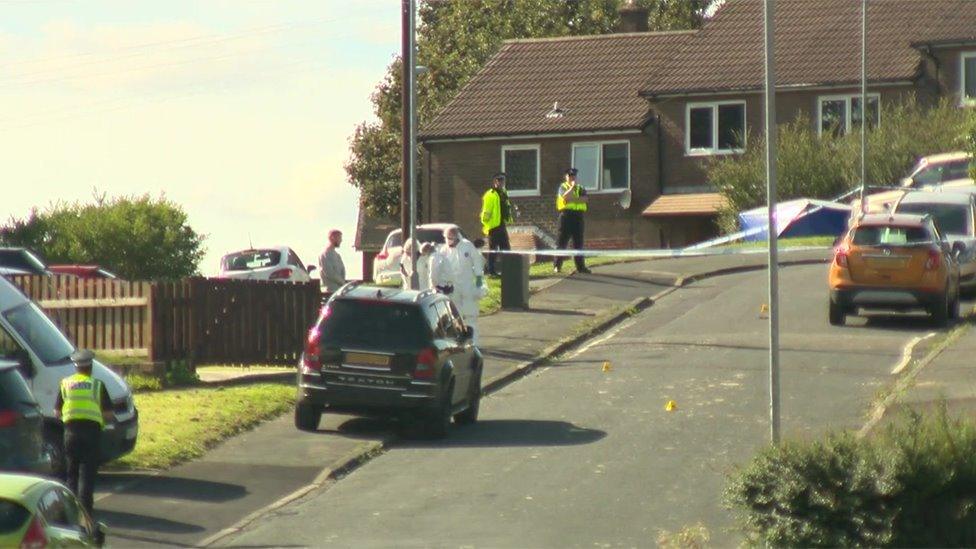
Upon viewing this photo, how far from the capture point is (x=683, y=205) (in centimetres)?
5662

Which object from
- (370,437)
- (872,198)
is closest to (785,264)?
(872,198)

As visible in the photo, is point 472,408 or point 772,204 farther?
point 472,408

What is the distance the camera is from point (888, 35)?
188 ft

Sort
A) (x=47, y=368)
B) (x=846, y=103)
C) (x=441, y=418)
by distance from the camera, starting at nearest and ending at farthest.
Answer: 1. (x=47, y=368)
2. (x=441, y=418)
3. (x=846, y=103)

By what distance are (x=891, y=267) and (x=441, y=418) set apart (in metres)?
10.4

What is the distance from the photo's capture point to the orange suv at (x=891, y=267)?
28.8 metres

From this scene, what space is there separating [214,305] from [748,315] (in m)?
9.60

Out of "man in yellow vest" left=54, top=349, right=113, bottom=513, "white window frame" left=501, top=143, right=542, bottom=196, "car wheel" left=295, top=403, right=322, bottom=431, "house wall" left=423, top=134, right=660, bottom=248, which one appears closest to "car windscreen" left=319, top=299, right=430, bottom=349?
"car wheel" left=295, top=403, right=322, bottom=431

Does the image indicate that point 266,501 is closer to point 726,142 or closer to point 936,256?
point 936,256

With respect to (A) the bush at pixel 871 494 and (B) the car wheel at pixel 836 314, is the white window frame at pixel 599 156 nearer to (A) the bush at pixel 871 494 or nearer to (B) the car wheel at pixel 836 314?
(B) the car wheel at pixel 836 314

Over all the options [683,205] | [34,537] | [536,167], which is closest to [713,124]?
[683,205]

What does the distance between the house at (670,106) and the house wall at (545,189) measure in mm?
43

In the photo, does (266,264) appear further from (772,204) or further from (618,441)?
(772,204)

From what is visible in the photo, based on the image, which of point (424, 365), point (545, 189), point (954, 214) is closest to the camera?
point (424, 365)
